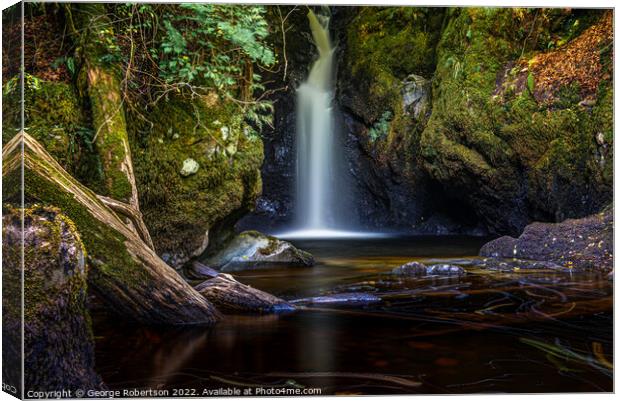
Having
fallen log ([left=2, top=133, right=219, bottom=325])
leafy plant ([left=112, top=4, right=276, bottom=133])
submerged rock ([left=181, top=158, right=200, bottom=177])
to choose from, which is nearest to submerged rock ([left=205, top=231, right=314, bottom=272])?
submerged rock ([left=181, top=158, right=200, bottom=177])

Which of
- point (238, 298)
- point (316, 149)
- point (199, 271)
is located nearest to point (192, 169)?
point (199, 271)

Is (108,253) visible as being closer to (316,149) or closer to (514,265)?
(514,265)

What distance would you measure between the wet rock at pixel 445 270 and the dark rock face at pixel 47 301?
2679 mm

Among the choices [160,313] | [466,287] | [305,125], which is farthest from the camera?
[305,125]

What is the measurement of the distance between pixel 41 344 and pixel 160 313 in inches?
30.4

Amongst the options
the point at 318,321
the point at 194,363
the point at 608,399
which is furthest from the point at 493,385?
the point at 194,363

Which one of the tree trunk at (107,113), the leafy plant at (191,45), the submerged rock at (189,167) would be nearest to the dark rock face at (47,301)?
the tree trunk at (107,113)

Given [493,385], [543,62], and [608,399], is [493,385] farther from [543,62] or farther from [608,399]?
[543,62]

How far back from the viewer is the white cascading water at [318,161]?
27.1 feet

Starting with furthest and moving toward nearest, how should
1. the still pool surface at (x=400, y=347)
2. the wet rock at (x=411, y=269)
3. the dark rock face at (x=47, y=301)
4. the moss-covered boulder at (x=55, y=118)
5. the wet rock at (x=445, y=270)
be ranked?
1. the wet rock at (x=445, y=270)
2. the wet rock at (x=411, y=269)
3. the moss-covered boulder at (x=55, y=118)
4. the still pool surface at (x=400, y=347)
5. the dark rock face at (x=47, y=301)

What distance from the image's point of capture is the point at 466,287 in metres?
3.84

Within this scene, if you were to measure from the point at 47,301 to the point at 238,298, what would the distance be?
1.33 m

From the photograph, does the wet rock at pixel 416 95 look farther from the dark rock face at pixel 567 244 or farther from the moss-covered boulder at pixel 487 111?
the dark rock face at pixel 567 244

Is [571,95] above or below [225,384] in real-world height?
above
